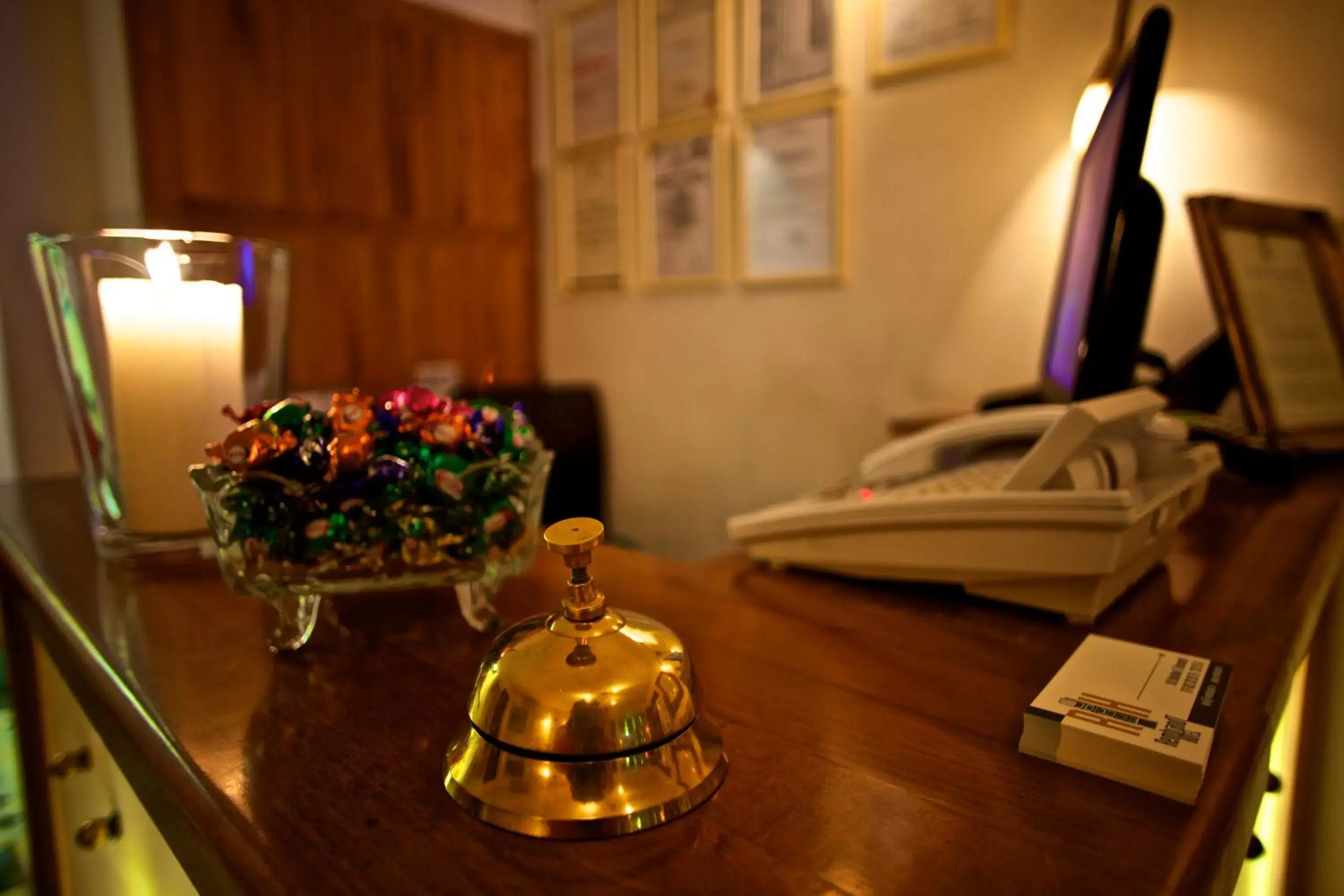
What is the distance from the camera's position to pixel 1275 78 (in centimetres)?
130

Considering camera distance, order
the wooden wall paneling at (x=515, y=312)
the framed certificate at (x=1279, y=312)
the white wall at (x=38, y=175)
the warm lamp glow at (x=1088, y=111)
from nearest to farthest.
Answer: the framed certificate at (x=1279, y=312) < the warm lamp glow at (x=1088, y=111) < the white wall at (x=38, y=175) < the wooden wall paneling at (x=515, y=312)

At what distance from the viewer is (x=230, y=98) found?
1979mm

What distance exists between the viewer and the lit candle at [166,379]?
0.71m

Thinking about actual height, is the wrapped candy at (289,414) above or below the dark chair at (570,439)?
above

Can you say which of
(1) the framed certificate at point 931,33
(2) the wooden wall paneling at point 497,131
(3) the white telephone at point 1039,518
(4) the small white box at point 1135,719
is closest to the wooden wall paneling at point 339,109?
(2) the wooden wall paneling at point 497,131

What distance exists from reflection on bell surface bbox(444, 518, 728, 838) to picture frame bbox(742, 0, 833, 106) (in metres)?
1.77

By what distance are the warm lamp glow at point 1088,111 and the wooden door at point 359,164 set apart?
1634mm

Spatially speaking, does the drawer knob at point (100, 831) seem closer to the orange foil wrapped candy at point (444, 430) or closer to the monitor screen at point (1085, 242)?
the orange foil wrapped candy at point (444, 430)

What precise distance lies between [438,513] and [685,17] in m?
2.00

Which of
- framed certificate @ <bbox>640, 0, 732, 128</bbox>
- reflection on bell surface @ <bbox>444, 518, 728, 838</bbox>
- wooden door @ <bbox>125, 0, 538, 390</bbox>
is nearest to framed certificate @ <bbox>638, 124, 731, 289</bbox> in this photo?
framed certificate @ <bbox>640, 0, 732, 128</bbox>

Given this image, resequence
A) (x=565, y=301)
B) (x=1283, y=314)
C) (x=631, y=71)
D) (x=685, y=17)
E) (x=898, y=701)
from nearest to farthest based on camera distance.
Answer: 1. (x=898, y=701)
2. (x=1283, y=314)
3. (x=685, y=17)
4. (x=631, y=71)
5. (x=565, y=301)

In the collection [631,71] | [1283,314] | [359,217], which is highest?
[631,71]

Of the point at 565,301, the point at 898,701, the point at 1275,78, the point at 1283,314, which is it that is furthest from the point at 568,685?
the point at 565,301

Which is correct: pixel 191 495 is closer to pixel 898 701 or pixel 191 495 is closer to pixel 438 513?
pixel 438 513
